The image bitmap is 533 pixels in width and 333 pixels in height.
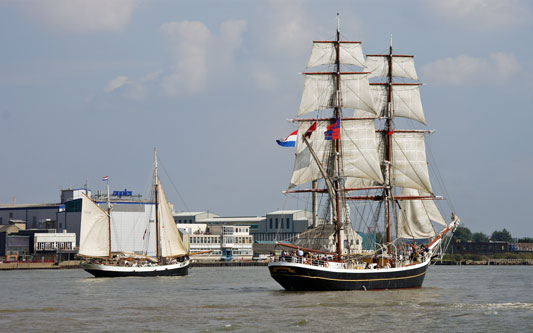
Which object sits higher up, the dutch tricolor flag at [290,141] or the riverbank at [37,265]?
the dutch tricolor flag at [290,141]

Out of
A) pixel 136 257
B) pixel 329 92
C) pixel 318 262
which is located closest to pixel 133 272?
pixel 136 257

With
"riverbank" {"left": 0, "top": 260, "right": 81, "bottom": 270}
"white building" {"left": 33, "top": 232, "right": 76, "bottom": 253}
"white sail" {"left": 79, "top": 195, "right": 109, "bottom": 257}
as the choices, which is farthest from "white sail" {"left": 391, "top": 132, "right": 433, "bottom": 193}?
"white building" {"left": 33, "top": 232, "right": 76, "bottom": 253}

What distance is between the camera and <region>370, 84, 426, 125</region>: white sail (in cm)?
9162

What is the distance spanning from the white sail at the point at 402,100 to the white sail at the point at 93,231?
51.3m

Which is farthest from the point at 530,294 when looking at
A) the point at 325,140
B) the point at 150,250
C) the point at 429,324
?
Result: the point at 150,250

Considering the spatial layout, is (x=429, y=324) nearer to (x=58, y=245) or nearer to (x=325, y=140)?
(x=325, y=140)

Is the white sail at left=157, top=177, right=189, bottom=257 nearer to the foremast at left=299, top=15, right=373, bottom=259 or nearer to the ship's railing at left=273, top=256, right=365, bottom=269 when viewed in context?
the foremast at left=299, top=15, right=373, bottom=259

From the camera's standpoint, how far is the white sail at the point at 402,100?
91625 mm

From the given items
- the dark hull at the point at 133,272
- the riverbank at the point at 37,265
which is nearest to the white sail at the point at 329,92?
the dark hull at the point at 133,272

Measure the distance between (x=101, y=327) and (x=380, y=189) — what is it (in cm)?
4273

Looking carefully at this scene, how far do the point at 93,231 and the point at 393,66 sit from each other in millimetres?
54537

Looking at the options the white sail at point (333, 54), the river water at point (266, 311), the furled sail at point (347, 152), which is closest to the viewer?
the river water at point (266, 311)

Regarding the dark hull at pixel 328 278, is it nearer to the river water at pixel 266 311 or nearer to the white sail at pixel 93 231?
Answer: the river water at pixel 266 311

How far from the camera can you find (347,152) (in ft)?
267
